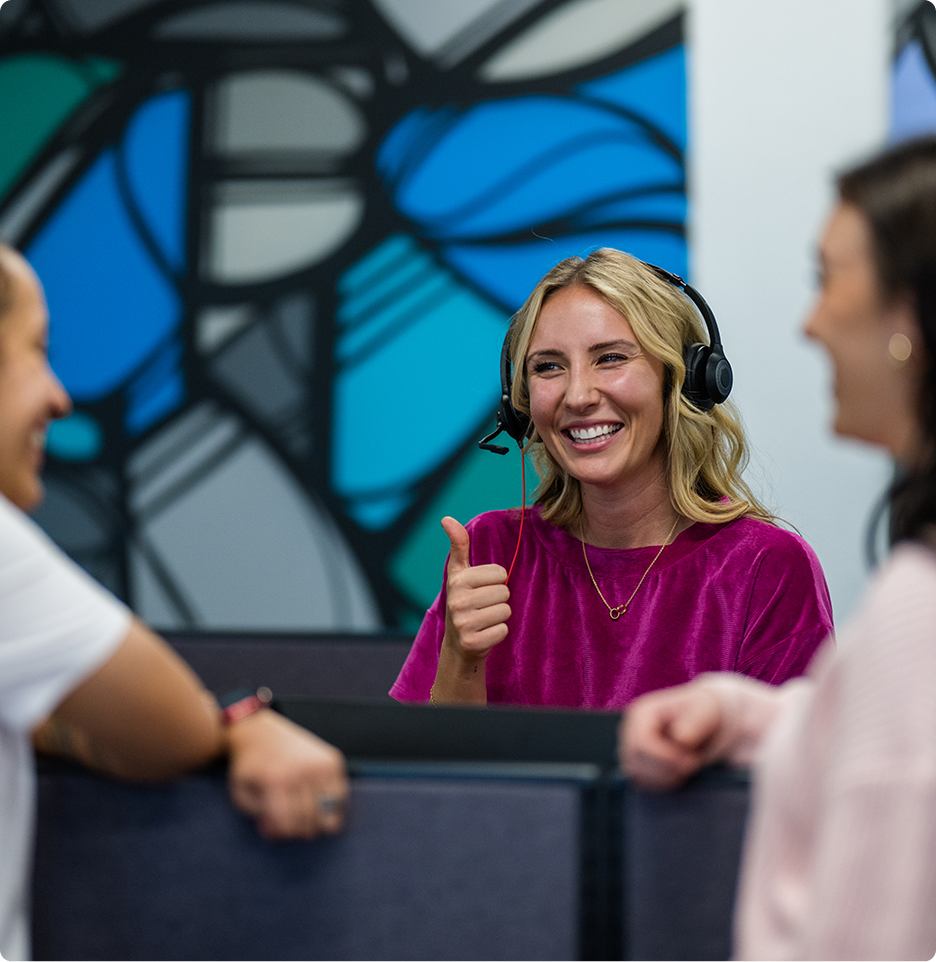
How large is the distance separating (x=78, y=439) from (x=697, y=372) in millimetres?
1915

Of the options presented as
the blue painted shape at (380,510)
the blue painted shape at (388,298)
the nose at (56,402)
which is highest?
the blue painted shape at (388,298)

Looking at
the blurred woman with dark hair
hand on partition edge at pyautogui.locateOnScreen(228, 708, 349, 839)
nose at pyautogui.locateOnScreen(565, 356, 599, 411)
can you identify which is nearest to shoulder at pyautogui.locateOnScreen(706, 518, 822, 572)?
nose at pyautogui.locateOnScreen(565, 356, 599, 411)

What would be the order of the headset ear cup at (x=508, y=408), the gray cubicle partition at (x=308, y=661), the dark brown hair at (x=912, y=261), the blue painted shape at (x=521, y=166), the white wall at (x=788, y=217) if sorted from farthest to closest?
the blue painted shape at (x=521, y=166), the white wall at (x=788, y=217), the gray cubicle partition at (x=308, y=661), the headset ear cup at (x=508, y=408), the dark brown hair at (x=912, y=261)

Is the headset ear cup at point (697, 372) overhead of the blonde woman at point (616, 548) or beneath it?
overhead

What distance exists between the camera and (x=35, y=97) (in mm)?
2785

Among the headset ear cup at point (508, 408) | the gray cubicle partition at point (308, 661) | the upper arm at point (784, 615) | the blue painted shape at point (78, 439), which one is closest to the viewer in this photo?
the upper arm at point (784, 615)

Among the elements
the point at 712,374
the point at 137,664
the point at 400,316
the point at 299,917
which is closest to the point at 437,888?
the point at 299,917

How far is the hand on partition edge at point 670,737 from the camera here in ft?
2.23

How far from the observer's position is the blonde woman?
1.41m

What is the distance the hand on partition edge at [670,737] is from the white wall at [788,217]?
176 centimetres

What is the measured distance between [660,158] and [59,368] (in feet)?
5.77

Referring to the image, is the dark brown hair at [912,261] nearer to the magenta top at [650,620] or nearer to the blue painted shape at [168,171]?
the magenta top at [650,620]

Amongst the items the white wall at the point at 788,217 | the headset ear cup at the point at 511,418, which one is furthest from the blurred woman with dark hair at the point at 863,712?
the white wall at the point at 788,217

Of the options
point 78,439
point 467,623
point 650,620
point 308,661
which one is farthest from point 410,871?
point 78,439
